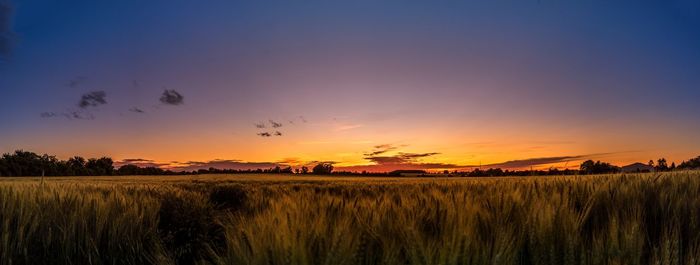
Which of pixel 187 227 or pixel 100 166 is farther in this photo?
pixel 100 166

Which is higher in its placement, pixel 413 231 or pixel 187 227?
pixel 413 231

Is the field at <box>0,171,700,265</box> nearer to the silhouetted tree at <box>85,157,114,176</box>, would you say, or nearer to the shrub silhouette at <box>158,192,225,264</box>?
the shrub silhouette at <box>158,192,225,264</box>

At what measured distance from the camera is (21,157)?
290 feet


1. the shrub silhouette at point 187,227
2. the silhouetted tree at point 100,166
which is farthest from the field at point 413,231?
the silhouetted tree at point 100,166

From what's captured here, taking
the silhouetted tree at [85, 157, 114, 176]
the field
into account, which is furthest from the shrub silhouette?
the silhouetted tree at [85, 157, 114, 176]

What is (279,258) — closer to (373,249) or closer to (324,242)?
(324,242)

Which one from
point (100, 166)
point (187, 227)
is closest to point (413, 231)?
point (187, 227)

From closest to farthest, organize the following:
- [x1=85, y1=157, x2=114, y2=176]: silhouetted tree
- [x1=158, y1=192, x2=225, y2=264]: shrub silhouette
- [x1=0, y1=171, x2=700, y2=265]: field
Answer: [x1=0, y1=171, x2=700, y2=265]: field < [x1=158, y1=192, x2=225, y2=264]: shrub silhouette < [x1=85, y1=157, x2=114, y2=176]: silhouetted tree

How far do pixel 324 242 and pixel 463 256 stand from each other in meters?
0.45

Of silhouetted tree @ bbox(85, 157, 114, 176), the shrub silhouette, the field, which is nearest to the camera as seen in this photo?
the field

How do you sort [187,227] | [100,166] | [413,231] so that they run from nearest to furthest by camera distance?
1. [413,231]
2. [187,227]
3. [100,166]

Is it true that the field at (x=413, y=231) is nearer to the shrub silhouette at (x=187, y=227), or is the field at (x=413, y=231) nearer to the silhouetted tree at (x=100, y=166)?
the shrub silhouette at (x=187, y=227)

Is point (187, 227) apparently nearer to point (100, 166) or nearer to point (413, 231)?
point (413, 231)

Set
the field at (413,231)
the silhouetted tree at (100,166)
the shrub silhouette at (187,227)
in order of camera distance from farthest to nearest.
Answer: the silhouetted tree at (100,166)
the shrub silhouette at (187,227)
the field at (413,231)
